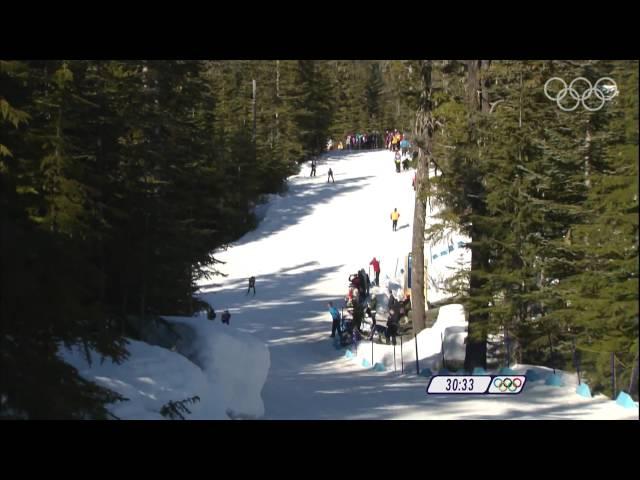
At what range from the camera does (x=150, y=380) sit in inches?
389

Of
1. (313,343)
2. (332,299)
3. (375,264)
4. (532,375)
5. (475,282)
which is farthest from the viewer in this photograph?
(375,264)

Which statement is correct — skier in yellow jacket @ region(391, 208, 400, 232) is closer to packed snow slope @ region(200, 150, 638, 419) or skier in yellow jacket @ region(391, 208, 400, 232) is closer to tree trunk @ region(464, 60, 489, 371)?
packed snow slope @ region(200, 150, 638, 419)

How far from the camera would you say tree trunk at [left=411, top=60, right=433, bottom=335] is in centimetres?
1734

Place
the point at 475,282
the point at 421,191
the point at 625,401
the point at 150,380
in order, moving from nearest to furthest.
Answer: the point at 625,401 < the point at 150,380 < the point at 475,282 < the point at 421,191

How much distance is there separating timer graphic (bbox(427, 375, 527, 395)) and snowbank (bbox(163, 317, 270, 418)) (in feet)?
9.36

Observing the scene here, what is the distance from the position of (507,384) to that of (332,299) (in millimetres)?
15111

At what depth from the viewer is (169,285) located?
12.5 meters

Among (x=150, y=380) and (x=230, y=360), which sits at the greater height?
(x=150, y=380)

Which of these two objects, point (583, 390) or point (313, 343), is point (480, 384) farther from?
point (313, 343)

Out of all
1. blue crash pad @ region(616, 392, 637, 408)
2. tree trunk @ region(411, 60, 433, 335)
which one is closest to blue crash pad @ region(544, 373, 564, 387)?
blue crash pad @ region(616, 392, 637, 408)

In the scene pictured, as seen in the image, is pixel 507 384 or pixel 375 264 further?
pixel 375 264

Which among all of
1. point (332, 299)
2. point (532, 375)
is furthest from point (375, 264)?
point (532, 375)
